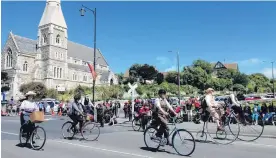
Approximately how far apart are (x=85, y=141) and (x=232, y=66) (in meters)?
140

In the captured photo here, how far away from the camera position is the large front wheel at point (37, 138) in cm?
993

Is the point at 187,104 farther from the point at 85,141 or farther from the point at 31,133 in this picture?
the point at 31,133

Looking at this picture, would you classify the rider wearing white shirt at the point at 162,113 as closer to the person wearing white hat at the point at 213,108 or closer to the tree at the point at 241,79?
the person wearing white hat at the point at 213,108

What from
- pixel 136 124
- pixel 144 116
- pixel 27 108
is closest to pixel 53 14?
pixel 136 124

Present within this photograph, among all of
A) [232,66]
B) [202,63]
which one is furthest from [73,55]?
[232,66]

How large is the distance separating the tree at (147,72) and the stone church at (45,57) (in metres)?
20.2

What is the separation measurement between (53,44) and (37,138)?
83.3 m

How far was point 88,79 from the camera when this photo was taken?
4126 inches

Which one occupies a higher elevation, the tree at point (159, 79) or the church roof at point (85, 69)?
the church roof at point (85, 69)

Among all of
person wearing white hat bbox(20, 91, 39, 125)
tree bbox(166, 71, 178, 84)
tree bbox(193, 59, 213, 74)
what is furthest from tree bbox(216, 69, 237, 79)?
person wearing white hat bbox(20, 91, 39, 125)

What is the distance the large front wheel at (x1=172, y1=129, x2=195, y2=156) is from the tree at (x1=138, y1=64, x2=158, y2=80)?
312ft

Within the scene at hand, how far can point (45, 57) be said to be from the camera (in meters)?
89.1

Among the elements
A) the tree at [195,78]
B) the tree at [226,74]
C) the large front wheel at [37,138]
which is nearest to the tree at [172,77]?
the tree at [195,78]

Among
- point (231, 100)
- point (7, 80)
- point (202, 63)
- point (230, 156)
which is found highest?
point (202, 63)
